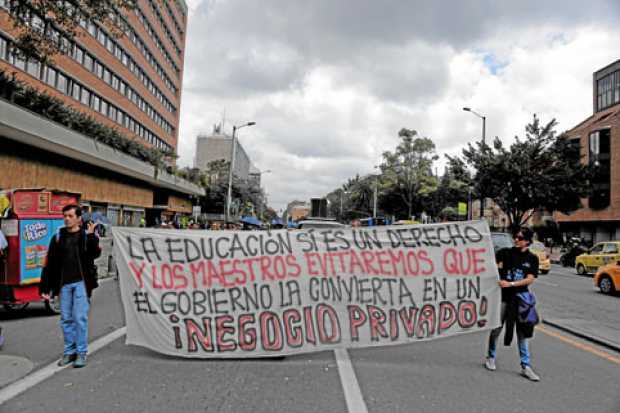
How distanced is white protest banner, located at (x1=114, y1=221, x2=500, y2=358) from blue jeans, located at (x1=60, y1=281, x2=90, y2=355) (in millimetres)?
480

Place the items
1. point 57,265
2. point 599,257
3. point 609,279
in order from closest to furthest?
point 57,265
point 609,279
point 599,257

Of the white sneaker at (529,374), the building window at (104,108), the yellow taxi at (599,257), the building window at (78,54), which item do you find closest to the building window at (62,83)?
the building window at (78,54)

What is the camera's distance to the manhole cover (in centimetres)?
499

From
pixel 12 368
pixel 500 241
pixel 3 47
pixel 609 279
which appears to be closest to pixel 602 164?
pixel 609 279

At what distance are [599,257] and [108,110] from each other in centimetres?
3627

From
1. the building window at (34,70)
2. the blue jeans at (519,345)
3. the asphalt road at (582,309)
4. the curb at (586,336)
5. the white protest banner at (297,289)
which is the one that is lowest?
the asphalt road at (582,309)

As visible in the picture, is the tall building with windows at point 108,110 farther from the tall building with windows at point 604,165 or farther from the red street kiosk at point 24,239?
the tall building with windows at point 604,165

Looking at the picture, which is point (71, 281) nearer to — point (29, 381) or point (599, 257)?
point (29, 381)

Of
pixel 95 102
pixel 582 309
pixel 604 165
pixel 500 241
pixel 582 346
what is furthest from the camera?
pixel 604 165

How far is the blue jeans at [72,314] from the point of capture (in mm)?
5516

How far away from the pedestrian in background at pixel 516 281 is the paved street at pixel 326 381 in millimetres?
330

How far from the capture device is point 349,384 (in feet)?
16.2

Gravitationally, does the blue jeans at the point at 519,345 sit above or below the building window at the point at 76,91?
below

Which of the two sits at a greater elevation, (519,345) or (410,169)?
(410,169)
